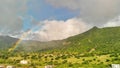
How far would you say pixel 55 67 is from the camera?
18388 cm

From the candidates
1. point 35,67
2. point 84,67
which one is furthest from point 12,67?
point 84,67

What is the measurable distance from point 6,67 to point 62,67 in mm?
47027

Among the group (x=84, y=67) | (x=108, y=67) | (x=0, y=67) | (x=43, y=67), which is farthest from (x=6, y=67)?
(x=108, y=67)

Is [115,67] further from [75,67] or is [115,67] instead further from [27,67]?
[27,67]

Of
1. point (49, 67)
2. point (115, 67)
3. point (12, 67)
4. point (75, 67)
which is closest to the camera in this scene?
point (115, 67)

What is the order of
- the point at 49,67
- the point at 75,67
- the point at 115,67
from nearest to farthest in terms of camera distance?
the point at 115,67, the point at 75,67, the point at 49,67

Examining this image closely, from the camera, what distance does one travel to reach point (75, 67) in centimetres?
17062

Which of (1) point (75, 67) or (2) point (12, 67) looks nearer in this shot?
(1) point (75, 67)

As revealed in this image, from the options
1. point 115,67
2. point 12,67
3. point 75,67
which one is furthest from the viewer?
point 12,67

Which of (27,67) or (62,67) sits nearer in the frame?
(62,67)

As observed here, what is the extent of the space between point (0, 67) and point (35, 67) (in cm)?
2916

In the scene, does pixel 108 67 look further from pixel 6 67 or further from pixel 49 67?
pixel 6 67

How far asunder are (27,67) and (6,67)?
17.2 m

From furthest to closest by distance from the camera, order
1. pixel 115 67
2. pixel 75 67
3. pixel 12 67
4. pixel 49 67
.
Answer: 1. pixel 12 67
2. pixel 49 67
3. pixel 75 67
4. pixel 115 67
